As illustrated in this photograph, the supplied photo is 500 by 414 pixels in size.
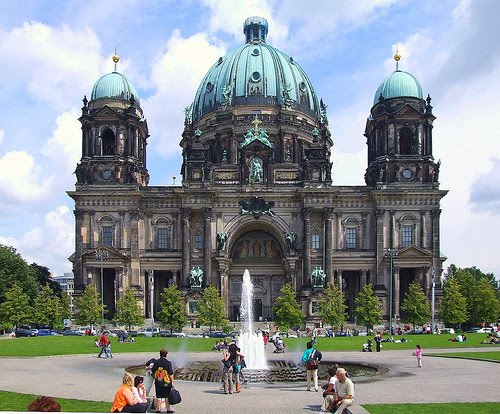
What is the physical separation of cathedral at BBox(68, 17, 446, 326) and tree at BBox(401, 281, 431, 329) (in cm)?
409

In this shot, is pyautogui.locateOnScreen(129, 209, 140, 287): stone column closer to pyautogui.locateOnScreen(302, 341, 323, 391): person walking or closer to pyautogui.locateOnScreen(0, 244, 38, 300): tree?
pyautogui.locateOnScreen(0, 244, 38, 300): tree

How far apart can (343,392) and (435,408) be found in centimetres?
575

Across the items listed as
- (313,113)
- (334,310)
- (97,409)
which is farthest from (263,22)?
(97,409)

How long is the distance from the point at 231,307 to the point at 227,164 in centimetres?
1991

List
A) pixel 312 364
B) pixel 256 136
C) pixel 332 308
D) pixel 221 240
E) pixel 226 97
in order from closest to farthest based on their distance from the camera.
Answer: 1. pixel 312 364
2. pixel 332 308
3. pixel 221 240
4. pixel 256 136
5. pixel 226 97

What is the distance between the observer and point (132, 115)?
93.0 m

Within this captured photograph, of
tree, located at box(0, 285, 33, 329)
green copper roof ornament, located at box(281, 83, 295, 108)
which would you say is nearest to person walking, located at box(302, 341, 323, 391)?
tree, located at box(0, 285, 33, 329)

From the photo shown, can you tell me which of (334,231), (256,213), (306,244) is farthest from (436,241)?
(256,213)

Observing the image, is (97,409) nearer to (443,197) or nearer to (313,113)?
(443,197)

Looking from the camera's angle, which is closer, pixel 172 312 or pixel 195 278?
pixel 172 312

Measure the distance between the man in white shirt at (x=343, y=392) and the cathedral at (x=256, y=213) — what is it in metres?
69.6

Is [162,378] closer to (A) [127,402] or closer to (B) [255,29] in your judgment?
(A) [127,402]

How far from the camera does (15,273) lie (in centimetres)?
9888

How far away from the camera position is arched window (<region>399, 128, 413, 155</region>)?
307ft
